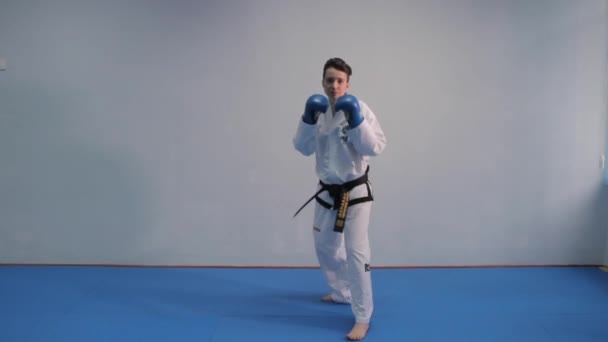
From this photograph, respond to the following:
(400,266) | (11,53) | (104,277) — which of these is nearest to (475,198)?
(400,266)

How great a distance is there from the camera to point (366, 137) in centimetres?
207

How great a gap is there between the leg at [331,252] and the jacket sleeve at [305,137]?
0.32 metres

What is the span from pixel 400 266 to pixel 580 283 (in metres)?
1.17

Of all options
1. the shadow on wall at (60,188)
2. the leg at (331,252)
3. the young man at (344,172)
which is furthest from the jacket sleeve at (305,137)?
the shadow on wall at (60,188)

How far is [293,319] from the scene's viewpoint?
239 centimetres

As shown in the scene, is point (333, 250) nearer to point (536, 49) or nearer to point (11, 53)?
point (536, 49)

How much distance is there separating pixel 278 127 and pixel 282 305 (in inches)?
48.7

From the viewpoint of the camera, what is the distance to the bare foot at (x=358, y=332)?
2.15m

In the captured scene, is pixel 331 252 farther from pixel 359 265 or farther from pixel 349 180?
pixel 349 180

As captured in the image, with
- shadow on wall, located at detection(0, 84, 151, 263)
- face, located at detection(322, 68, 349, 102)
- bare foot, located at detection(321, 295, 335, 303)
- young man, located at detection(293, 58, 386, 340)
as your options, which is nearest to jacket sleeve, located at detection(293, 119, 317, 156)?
young man, located at detection(293, 58, 386, 340)

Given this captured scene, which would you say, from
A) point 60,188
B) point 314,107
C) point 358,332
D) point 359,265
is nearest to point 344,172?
point 314,107

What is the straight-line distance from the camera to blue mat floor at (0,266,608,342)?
7.28ft

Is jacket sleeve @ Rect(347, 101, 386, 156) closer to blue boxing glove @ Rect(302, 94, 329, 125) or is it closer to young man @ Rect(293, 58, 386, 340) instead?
young man @ Rect(293, 58, 386, 340)

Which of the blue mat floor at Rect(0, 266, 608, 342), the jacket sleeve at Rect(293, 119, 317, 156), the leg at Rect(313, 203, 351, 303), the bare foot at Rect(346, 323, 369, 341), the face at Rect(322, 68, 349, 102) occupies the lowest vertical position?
the blue mat floor at Rect(0, 266, 608, 342)
